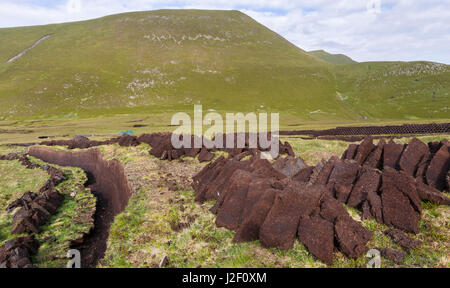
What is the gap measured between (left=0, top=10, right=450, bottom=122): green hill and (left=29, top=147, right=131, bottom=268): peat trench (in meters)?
72.6

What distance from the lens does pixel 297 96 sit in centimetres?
12050

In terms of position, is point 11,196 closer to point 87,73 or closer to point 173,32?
point 87,73

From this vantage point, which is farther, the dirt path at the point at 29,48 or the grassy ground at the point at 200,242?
the dirt path at the point at 29,48

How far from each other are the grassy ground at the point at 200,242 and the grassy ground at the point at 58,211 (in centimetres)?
396

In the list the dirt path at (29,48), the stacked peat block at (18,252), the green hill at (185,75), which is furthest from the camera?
the dirt path at (29,48)

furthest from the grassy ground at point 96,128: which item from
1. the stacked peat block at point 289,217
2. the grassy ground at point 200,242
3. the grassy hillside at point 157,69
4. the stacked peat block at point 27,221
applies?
the stacked peat block at point 289,217

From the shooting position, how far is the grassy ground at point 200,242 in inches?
211

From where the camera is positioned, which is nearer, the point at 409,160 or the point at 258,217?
the point at 258,217

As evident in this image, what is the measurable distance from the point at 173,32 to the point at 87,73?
62.9 m

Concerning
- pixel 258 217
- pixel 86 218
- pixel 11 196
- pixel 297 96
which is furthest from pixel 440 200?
pixel 297 96

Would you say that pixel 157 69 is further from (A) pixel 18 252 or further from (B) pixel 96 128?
(A) pixel 18 252

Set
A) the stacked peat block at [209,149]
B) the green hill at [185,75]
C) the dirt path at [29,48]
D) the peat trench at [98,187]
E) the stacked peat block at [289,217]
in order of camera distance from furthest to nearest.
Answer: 1. the dirt path at [29,48]
2. the green hill at [185,75]
3. the stacked peat block at [209,149]
4. the peat trench at [98,187]
5. the stacked peat block at [289,217]

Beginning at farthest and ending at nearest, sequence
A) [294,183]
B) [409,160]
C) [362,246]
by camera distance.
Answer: [409,160], [294,183], [362,246]

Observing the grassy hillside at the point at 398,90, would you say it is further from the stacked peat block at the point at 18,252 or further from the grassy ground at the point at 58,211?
the stacked peat block at the point at 18,252
